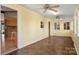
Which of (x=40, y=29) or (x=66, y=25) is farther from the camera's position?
(x=66, y=25)

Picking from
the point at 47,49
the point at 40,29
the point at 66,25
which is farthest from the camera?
the point at 66,25

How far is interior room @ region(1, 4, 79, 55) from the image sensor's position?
6146 millimetres

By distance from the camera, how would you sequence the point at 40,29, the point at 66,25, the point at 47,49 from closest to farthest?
the point at 47,49, the point at 40,29, the point at 66,25

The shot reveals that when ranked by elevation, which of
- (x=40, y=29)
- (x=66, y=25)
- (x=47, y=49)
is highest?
(x=66, y=25)

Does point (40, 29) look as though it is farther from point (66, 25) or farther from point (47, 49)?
point (47, 49)

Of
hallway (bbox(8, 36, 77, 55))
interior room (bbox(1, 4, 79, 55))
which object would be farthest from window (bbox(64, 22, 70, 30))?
hallway (bbox(8, 36, 77, 55))

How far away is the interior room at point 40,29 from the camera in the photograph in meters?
6.15

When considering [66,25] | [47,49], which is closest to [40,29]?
[66,25]

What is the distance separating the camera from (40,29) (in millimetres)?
10844

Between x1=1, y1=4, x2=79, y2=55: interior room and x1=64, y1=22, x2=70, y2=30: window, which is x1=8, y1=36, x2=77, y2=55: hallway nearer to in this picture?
x1=1, y1=4, x2=79, y2=55: interior room

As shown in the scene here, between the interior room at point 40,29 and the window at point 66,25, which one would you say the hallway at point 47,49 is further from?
the window at point 66,25
